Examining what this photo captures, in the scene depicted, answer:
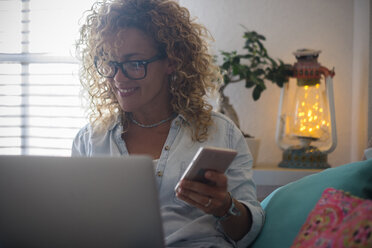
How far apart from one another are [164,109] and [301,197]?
0.56 metres

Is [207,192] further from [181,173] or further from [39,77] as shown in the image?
[39,77]

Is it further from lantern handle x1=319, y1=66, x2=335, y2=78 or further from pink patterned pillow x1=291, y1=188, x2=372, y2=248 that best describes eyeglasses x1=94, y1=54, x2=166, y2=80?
lantern handle x1=319, y1=66, x2=335, y2=78

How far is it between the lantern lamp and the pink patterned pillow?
4.43 ft

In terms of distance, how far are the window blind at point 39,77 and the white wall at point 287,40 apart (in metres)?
0.92

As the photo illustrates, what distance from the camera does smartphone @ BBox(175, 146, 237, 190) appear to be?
34.1 inches

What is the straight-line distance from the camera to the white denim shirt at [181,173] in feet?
4.02

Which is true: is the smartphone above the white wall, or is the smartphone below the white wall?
below

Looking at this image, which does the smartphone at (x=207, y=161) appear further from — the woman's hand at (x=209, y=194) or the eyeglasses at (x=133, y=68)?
the eyeglasses at (x=133, y=68)

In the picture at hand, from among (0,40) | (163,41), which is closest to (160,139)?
(163,41)

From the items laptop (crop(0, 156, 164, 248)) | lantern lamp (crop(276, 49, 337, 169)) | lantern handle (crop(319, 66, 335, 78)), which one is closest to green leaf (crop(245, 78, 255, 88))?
lantern lamp (crop(276, 49, 337, 169))

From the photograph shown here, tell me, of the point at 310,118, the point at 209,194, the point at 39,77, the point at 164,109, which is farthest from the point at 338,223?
the point at 39,77

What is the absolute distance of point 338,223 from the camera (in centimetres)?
87

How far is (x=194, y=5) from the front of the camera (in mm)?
2744

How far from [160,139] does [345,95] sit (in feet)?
5.03
